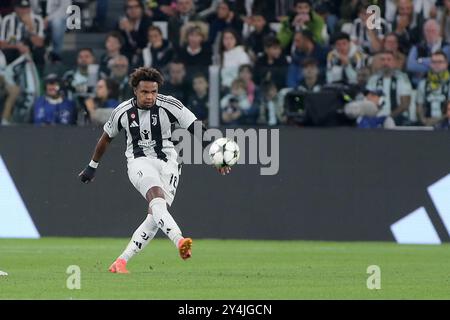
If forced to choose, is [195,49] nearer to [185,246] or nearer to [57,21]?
[57,21]

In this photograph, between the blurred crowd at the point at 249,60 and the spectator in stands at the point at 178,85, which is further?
the blurred crowd at the point at 249,60

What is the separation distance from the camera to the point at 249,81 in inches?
777

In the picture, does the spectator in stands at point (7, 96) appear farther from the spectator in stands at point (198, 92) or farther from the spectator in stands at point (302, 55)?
the spectator in stands at point (302, 55)

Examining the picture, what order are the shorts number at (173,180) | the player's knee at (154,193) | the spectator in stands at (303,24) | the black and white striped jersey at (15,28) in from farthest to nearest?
the black and white striped jersey at (15,28)
the spectator in stands at (303,24)
the shorts number at (173,180)
the player's knee at (154,193)

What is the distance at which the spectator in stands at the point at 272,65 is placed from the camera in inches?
778

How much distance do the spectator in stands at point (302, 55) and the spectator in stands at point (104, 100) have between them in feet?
8.39

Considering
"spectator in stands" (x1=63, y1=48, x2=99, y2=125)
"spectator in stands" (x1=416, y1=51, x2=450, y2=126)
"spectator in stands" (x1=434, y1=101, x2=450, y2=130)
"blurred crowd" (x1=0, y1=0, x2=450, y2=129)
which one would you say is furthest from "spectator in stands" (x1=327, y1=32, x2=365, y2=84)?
"spectator in stands" (x1=63, y1=48, x2=99, y2=125)

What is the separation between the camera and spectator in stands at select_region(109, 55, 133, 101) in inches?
787

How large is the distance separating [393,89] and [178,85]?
310 centimetres

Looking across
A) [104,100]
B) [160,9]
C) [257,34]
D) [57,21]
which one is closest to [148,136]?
[104,100]

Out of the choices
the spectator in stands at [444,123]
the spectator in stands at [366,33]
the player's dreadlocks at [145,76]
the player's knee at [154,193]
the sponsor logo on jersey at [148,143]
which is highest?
the spectator in stands at [366,33]

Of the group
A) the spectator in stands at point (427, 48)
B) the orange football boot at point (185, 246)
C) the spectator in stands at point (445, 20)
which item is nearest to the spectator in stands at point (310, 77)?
the spectator in stands at point (427, 48)
